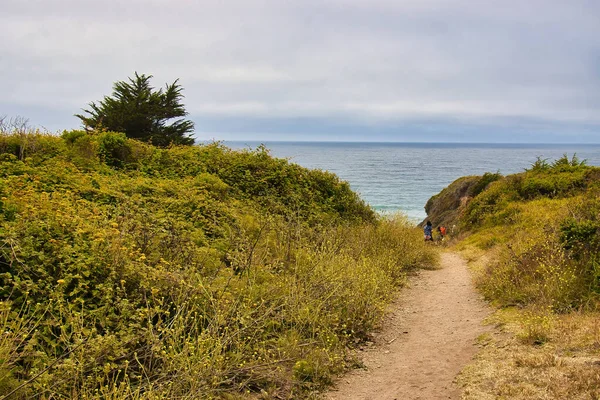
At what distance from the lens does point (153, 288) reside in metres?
5.48

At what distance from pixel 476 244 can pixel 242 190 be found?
10064 millimetres

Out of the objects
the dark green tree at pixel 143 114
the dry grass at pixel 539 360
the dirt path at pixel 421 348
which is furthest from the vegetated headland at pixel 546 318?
the dark green tree at pixel 143 114

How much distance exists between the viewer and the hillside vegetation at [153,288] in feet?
14.9

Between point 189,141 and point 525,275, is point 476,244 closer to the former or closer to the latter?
point 525,275

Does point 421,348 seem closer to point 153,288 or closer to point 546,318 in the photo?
point 546,318

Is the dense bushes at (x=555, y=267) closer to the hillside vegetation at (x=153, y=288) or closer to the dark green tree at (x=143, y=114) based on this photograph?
the hillside vegetation at (x=153, y=288)

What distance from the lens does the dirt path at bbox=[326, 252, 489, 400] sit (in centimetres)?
554

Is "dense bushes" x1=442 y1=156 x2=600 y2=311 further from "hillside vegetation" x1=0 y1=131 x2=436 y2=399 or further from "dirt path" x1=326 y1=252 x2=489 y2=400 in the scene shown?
"hillside vegetation" x1=0 y1=131 x2=436 y2=399

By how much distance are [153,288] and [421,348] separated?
13.7 ft

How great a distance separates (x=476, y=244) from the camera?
18422 mm

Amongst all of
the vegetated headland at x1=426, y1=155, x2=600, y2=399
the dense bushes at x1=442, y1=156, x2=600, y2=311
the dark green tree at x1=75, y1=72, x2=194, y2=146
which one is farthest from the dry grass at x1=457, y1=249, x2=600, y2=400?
the dark green tree at x1=75, y1=72, x2=194, y2=146

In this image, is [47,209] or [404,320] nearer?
[47,209]

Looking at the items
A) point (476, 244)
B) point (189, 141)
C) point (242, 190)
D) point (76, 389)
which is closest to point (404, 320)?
point (76, 389)

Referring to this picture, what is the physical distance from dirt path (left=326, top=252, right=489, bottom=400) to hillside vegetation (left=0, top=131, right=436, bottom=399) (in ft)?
1.36
